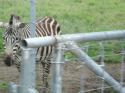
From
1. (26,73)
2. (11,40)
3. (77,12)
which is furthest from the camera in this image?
(77,12)

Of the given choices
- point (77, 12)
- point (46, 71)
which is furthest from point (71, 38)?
point (77, 12)

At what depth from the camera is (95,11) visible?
50.7 feet

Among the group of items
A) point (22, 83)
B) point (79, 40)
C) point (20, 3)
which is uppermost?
point (20, 3)

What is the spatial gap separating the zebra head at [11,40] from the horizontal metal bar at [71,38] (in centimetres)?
397

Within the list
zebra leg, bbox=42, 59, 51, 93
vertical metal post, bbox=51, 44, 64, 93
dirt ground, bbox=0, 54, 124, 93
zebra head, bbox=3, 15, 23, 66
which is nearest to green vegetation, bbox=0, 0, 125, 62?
dirt ground, bbox=0, 54, 124, 93

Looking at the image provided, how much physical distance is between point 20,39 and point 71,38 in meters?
4.31

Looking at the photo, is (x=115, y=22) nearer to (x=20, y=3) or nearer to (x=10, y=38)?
(x=20, y=3)

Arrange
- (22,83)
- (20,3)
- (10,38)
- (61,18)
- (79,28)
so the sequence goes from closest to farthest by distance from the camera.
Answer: (22,83) < (10,38) < (79,28) < (61,18) < (20,3)

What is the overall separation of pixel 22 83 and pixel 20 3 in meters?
11.6

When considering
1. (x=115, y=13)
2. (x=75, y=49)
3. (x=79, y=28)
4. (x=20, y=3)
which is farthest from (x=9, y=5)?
(x=75, y=49)

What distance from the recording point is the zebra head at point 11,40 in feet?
25.6

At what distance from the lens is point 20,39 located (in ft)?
26.1

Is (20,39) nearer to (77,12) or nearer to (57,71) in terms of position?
(57,71)

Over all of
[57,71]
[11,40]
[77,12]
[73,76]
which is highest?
[77,12]
